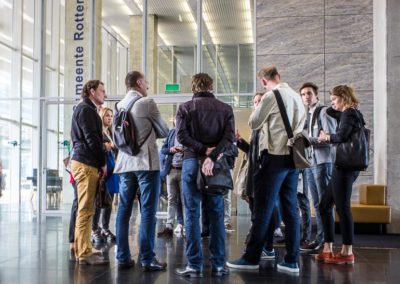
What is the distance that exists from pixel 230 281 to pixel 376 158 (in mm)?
5265

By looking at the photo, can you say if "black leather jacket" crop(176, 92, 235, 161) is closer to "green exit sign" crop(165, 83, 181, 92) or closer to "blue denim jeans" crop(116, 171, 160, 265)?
"blue denim jeans" crop(116, 171, 160, 265)

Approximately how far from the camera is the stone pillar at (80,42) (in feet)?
35.8

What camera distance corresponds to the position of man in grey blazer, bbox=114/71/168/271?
13.3 feet

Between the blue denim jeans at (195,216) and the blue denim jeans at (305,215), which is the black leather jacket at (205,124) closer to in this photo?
the blue denim jeans at (195,216)

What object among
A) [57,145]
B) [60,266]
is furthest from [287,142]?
[57,145]

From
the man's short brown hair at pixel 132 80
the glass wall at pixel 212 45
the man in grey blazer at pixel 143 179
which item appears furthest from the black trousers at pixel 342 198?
the glass wall at pixel 212 45

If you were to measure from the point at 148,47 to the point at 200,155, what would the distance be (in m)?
7.10

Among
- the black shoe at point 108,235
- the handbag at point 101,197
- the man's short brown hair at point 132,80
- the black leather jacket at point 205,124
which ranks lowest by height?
the black shoe at point 108,235

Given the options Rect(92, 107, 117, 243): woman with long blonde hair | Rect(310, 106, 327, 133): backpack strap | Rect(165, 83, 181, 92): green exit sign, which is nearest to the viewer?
Rect(310, 106, 327, 133): backpack strap

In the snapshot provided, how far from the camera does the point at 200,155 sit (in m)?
3.88

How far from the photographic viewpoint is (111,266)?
4.32m

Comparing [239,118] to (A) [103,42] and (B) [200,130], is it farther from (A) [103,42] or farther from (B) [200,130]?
(B) [200,130]

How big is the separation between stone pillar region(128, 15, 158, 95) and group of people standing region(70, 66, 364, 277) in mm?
6214

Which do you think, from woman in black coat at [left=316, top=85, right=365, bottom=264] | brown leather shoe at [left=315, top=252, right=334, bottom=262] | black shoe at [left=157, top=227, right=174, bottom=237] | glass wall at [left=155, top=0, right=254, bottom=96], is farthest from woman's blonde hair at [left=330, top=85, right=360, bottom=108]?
glass wall at [left=155, top=0, right=254, bottom=96]
